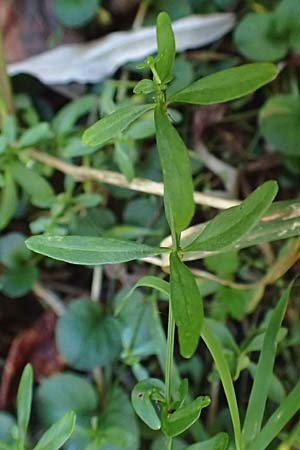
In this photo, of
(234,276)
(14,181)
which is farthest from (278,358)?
(14,181)

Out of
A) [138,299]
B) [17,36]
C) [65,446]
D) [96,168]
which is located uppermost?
[17,36]

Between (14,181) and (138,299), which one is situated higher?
(14,181)

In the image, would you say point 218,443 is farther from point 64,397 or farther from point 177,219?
point 64,397

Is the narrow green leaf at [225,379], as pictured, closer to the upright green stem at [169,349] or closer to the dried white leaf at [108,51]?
the upright green stem at [169,349]

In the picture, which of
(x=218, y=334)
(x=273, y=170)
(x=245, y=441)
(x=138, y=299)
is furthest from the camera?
(x=273, y=170)

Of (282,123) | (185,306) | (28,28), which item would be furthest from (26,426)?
(28,28)

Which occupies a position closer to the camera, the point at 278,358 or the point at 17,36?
the point at 278,358

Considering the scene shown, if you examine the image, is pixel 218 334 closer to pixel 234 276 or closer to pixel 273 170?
pixel 234 276
